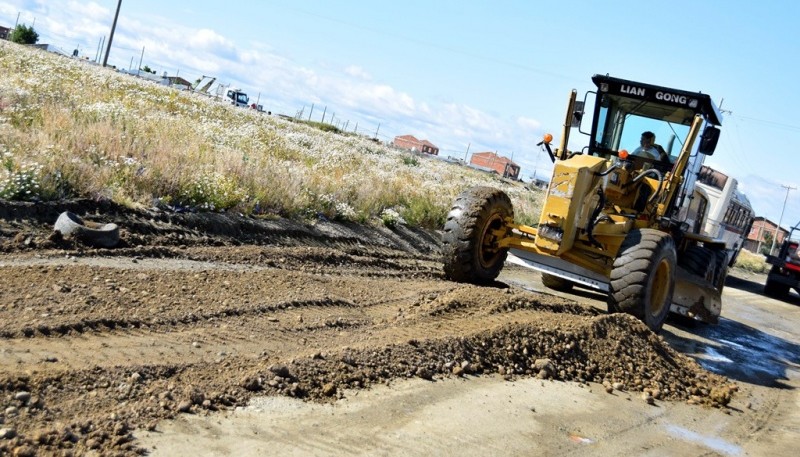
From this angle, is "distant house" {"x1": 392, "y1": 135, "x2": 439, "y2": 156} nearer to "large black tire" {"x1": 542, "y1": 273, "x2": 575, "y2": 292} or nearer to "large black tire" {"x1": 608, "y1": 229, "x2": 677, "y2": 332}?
"large black tire" {"x1": 542, "y1": 273, "x2": 575, "y2": 292}

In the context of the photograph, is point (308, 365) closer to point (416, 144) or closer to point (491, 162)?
point (491, 162)

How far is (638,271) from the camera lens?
9.12 m

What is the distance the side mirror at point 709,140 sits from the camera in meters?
10.6

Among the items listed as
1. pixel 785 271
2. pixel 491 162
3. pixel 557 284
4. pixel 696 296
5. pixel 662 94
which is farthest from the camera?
pixel 491 162

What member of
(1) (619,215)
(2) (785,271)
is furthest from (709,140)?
(2) (785,271)

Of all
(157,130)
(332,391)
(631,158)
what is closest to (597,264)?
(631,158)

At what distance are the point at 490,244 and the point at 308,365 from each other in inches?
211

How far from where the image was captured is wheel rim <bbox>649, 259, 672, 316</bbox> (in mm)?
9844

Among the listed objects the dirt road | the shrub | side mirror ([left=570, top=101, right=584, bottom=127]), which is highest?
side mirror ([left=570, top=101, right=584, bottom=127])

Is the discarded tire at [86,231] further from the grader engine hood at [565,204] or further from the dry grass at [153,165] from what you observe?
the grader engine hood at [565,204]

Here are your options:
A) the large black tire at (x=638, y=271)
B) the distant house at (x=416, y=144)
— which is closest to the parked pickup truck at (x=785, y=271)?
the large black tire at (x=638, y=271)

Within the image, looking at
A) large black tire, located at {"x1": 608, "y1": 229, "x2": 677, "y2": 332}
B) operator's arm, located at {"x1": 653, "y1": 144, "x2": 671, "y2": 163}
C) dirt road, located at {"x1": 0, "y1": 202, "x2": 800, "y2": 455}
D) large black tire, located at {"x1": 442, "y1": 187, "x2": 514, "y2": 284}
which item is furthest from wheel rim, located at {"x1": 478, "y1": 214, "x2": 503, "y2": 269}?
operator's arm, located at {"x1": 653, "y1": 144, "x2": 671, "y2": 163}

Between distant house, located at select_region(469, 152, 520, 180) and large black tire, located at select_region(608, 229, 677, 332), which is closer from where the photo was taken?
large black tire, located at select_region(608, 229, 677, 332)

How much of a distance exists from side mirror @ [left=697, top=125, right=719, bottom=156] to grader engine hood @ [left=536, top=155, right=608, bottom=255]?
1.82m
